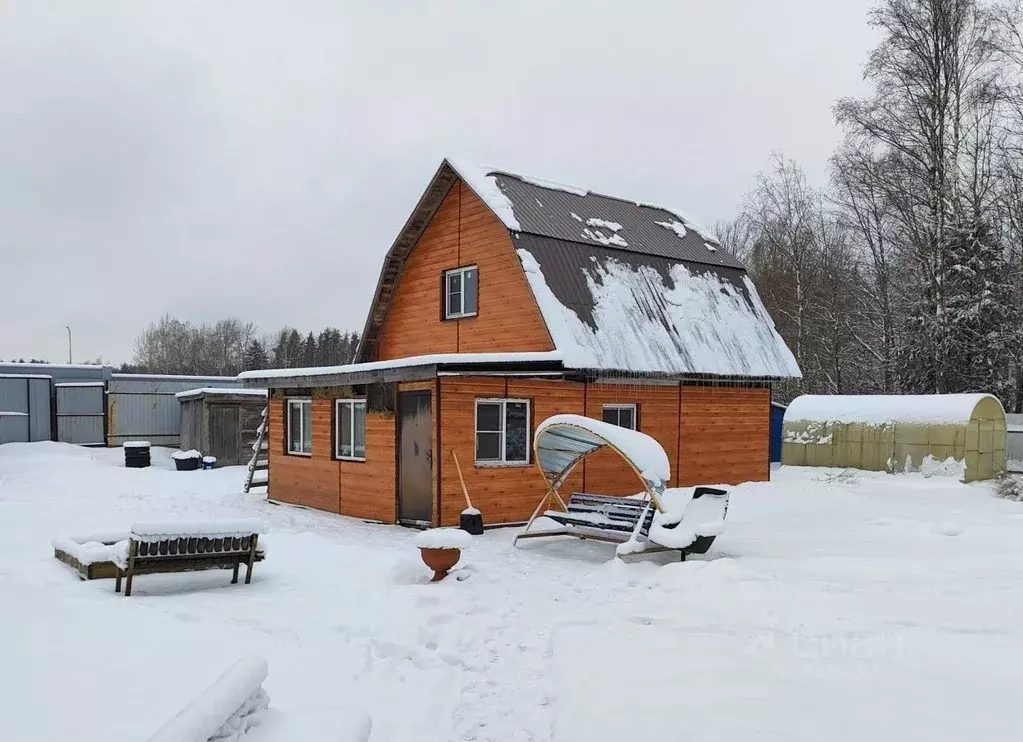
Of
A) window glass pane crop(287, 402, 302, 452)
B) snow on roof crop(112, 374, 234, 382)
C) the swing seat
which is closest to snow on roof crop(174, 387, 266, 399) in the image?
snow on roof crop(112, 374, 234, 382)

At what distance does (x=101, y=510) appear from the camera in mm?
14430

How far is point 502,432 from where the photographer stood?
526 inches

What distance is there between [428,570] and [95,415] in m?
20.9

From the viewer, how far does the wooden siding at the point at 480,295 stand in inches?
590

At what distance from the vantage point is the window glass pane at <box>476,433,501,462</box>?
522 inches

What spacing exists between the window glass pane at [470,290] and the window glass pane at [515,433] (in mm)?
3344

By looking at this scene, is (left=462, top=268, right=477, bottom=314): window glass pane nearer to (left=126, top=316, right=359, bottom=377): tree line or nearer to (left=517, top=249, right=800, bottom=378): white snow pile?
(left=517, top=249, right=800, bottom=378): white snow pile

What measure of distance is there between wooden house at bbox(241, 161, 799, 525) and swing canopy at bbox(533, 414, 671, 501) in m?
1.25

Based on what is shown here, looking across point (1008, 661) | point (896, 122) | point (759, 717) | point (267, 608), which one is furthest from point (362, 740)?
point (896, 122)

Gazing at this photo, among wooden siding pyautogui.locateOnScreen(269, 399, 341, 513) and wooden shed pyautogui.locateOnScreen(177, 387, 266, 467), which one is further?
wooden shed pyautogui.locateOnScreen(177, 387, 266, 467)

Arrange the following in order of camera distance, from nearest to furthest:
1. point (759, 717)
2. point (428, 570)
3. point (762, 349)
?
point (759, 717) < point (428, 570) < point (762, 349)

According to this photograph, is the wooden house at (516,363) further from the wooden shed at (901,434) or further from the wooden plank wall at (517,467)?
the wooden shed at (901,434)

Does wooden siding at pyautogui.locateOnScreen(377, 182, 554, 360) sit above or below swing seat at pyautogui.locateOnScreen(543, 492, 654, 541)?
above

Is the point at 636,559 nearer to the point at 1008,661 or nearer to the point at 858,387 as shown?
the point at 1008,661
